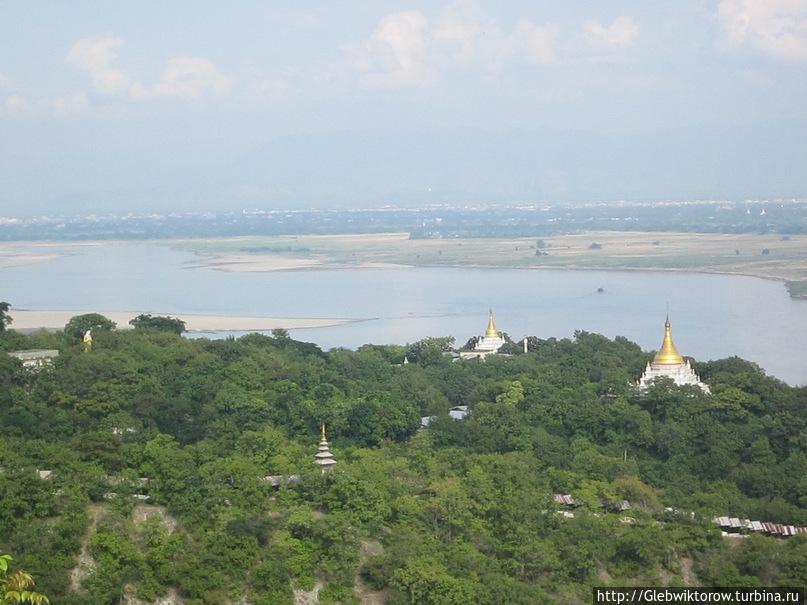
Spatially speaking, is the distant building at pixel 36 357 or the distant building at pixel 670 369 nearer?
the distant building at pixel 36 357

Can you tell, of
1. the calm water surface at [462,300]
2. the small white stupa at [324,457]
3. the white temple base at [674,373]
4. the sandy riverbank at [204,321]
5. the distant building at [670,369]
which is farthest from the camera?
the sandy riverbank at [204,321]

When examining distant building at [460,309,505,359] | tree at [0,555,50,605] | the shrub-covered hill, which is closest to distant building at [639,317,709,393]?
the shrub-covered hill

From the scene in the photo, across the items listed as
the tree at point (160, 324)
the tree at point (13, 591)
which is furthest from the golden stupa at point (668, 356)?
the tree at point (13, 591)

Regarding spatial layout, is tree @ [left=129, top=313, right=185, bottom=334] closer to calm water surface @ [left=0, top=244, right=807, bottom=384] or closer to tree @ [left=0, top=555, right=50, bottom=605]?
calm water surface @ [left=0, top=244, right=807, bottom=384]

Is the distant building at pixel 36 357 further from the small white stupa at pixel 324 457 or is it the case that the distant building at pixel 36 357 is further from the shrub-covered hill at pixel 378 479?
the small white stupa at pixel 324 457

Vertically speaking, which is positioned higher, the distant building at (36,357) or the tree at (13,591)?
the tree at (13,591)

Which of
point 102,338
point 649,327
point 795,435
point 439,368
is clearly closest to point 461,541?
point 795,435

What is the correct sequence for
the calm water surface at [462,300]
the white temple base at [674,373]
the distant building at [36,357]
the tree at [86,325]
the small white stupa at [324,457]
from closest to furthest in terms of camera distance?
the small white stupa at [324,457], the distant building at [36,357], the white temple base at [674,373], the tree at [86,325], the calm water surface at [462,300]

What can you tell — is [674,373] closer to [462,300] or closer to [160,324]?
[160,324]

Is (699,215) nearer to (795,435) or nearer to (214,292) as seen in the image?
(214,292)
